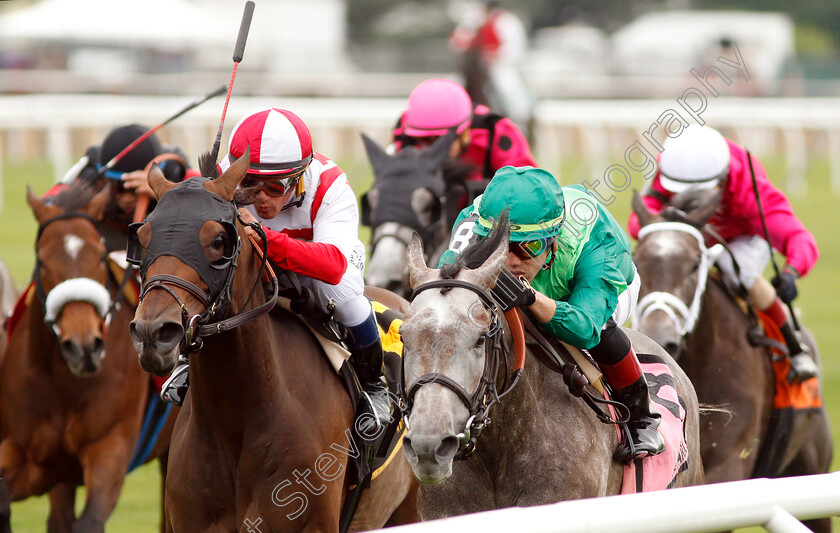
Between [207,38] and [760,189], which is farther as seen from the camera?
[207,38]

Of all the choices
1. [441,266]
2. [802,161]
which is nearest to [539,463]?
[441,266]

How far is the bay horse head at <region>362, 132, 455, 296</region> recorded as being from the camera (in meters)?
6.07

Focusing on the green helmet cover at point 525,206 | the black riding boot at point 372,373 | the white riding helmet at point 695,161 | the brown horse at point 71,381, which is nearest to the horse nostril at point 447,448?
the green helmet cover at point 525,206

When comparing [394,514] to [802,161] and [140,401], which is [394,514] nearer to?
[140,401]

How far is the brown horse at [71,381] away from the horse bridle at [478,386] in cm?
215

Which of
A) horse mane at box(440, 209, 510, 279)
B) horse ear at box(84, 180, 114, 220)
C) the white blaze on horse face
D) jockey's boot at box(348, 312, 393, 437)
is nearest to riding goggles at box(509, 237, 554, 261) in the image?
horse mane at box(440, 209, 510, 279)

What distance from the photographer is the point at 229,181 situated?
3404 millimetres

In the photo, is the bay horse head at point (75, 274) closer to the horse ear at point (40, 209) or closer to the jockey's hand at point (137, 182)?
the horse ear at point (40, 209)

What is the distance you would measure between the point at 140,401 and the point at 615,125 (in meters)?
16.1

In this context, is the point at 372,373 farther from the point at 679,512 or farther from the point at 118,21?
the point at 118,21

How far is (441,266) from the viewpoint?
3141mm

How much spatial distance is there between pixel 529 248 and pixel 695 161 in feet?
7.82

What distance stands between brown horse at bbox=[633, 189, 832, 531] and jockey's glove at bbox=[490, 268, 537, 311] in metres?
1.82

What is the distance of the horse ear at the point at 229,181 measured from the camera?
339cm
